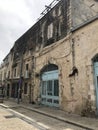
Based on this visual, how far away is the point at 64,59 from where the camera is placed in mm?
12469

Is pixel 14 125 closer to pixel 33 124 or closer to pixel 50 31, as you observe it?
A: pixel 33 124

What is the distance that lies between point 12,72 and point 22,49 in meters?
4.86

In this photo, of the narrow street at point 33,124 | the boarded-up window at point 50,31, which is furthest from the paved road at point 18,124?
the boarded-up window at point 50,31

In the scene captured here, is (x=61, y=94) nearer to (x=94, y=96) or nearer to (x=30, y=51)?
(x=94, y=96)

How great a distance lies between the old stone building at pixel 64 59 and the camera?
990 cm

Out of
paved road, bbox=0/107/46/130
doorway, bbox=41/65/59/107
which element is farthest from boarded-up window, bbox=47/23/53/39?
paved road, bbox=0/107/46/130

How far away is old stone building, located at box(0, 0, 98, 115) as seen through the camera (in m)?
9.90

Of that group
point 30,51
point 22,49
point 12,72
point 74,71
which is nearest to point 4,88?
point 12,72

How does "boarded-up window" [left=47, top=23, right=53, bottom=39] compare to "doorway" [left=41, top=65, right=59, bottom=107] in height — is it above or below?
above

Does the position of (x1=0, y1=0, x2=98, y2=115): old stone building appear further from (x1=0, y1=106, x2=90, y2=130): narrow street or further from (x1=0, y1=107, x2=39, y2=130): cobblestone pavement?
(x1=0, y1=107, x2=39, y2=130): cobblestone pavement

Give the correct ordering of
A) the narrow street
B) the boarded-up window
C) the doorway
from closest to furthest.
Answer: the narrow street → the doorway → the boarded-up window

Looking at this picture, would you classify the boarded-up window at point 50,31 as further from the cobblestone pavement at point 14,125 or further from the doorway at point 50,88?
the cobblestone pavement at point 14,125

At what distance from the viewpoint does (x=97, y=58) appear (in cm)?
970

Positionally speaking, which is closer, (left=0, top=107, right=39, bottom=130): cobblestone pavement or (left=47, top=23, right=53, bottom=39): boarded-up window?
(left=0, top=107, right=39, bottom=130): cobblestone pavement
